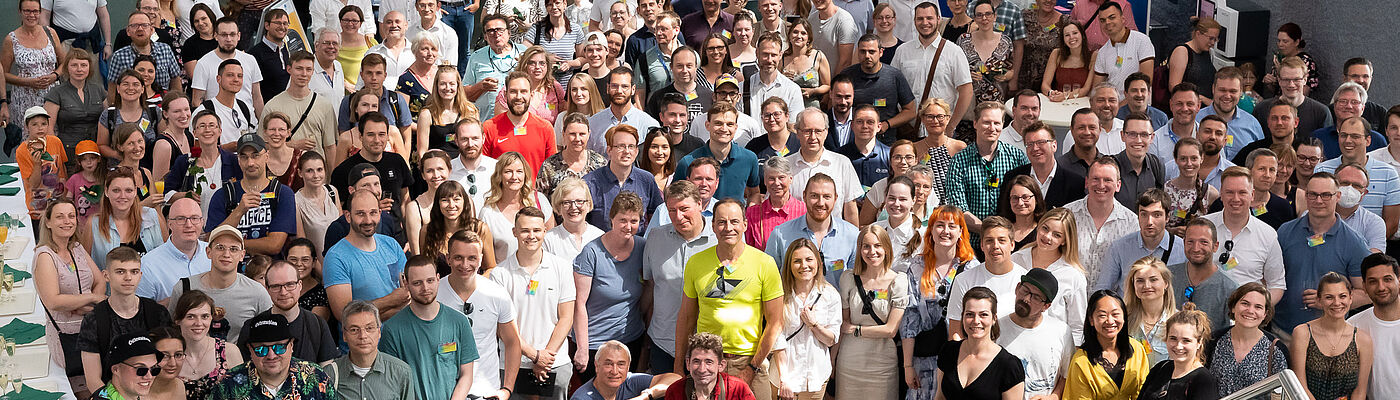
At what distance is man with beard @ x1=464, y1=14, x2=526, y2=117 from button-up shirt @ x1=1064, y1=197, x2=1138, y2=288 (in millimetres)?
4025

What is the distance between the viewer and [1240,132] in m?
9.38

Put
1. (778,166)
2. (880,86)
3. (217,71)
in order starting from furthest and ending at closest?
(217,71) → (880,86) → (778,166)

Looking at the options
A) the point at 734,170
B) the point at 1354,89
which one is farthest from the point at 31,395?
the point at 1354,89

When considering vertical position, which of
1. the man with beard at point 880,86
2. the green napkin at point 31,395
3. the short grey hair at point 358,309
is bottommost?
the green napkin at point 31,395

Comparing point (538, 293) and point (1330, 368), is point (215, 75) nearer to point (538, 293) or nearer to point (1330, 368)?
point (538, 293)

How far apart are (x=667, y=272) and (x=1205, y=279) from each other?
104 inches

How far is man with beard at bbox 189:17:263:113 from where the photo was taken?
10047mm

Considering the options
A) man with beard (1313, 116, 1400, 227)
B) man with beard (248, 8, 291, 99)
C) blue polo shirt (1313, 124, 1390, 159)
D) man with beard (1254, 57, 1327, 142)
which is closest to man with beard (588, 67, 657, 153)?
man with beard (248, 8, 291, 99)

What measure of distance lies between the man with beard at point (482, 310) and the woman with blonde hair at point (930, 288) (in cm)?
191

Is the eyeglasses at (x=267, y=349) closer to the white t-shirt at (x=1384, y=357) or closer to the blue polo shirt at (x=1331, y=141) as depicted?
the white t-shirt at (x=1384, y=357)

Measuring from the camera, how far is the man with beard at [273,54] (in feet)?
34.2

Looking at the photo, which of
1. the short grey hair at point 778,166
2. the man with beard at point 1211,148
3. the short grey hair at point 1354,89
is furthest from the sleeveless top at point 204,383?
the short grey hair at point 1354,89

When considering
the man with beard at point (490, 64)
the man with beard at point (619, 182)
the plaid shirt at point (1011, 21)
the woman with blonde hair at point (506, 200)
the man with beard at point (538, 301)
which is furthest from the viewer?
the plaid shirt at point (1011, 21)

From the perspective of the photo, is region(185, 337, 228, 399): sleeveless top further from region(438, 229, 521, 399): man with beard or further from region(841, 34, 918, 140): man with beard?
region(841, 34, 918, 140): man with beard
